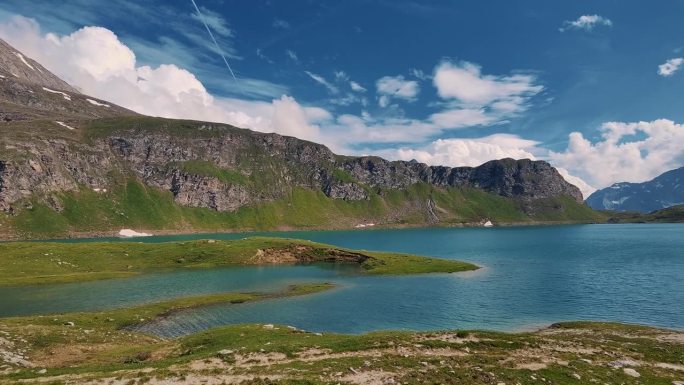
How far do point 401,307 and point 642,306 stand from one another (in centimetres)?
4616

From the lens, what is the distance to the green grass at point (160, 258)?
108 metres

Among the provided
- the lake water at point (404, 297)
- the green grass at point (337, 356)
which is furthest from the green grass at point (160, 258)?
the green grass at point (337, 356)

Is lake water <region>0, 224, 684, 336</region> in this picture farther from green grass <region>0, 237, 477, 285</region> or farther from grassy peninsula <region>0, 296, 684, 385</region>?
grassy peninsula <region>0, 296, 684, 385</region>

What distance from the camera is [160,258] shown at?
5202 inches

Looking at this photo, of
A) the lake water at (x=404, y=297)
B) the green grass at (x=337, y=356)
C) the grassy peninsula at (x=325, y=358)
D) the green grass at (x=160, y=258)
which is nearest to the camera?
the grassy peninsula at (x=325, y=358)

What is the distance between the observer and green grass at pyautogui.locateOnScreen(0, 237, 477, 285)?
108m

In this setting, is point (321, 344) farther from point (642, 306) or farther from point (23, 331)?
point (642, 306)

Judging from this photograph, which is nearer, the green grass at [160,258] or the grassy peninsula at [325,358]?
the grassy peninsula at [325,358]

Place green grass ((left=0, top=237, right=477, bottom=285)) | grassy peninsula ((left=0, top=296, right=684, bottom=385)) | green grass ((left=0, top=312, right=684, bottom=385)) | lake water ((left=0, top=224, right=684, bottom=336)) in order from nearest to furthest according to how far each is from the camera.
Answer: grassy peninsula ((left=0, top=296, right=684, bottom=385)) < green grass ((left=0, top=312, right=684, bottom=385)) < lake water ((left=0, top=224, right=684, bottom=336)) < green grass ((left=0, top=237, right=477, bottom=285))

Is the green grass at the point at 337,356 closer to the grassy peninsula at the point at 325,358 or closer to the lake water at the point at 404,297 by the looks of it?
the grassy peninsula at the point at 325,358

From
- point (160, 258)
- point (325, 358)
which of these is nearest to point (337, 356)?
point (325, 358)

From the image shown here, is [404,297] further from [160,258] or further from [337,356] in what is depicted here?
[160,258]

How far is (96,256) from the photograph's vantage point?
125500 mm

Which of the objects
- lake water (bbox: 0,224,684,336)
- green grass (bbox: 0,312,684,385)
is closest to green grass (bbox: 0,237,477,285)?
lake water (bbox: 0,224,684,336)
